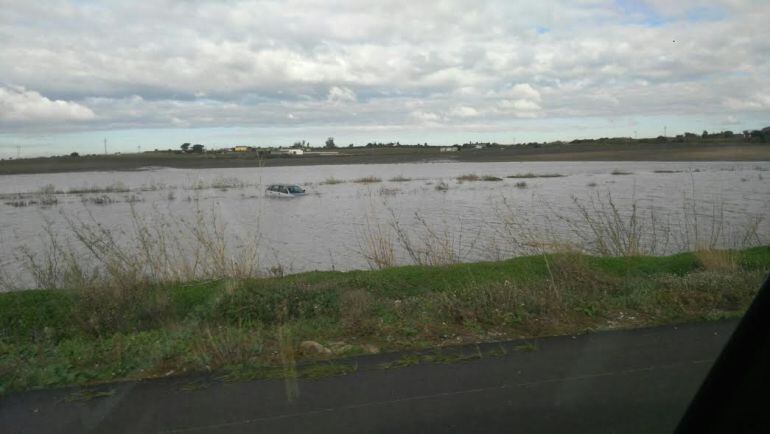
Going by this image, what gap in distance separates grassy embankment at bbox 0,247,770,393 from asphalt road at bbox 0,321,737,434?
1.34 ft

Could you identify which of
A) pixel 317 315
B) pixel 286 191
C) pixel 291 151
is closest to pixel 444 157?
pixel 291 151

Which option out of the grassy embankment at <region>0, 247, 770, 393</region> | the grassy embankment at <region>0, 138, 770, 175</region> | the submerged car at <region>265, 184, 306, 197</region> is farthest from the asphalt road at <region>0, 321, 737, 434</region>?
the grassy embankment at <region>0, 138, 770, 175</region>

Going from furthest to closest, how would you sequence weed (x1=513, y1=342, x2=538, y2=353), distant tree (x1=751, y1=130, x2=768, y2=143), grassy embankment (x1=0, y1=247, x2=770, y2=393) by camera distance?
distant tree (x1=751, y1=130, x2=768, y2=143)
weed (x1=513, y1=342, x2=538, y2=353)
grassy embankment (x1=0, y1=247, x2=770, y2=393)

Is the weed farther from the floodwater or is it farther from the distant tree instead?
the distant tree

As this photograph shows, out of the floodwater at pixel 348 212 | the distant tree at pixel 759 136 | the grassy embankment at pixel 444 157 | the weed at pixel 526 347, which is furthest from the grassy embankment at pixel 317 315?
the distant tree at pixel 759 136

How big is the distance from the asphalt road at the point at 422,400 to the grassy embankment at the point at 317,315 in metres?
0.41

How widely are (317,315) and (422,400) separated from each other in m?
3.20

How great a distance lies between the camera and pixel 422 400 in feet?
16.2

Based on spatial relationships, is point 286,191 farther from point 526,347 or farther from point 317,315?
point 526,347

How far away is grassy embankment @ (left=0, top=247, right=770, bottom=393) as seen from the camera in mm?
5910

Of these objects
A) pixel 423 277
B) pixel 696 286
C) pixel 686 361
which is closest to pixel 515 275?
pixel 423 277

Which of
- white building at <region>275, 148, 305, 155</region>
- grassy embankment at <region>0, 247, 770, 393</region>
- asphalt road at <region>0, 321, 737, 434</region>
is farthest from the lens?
white building at <region>275, 148, 305, 155</region>

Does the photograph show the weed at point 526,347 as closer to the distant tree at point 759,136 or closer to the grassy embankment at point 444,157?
the grassy embankment at point 444,157

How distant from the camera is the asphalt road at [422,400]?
4.53 m
